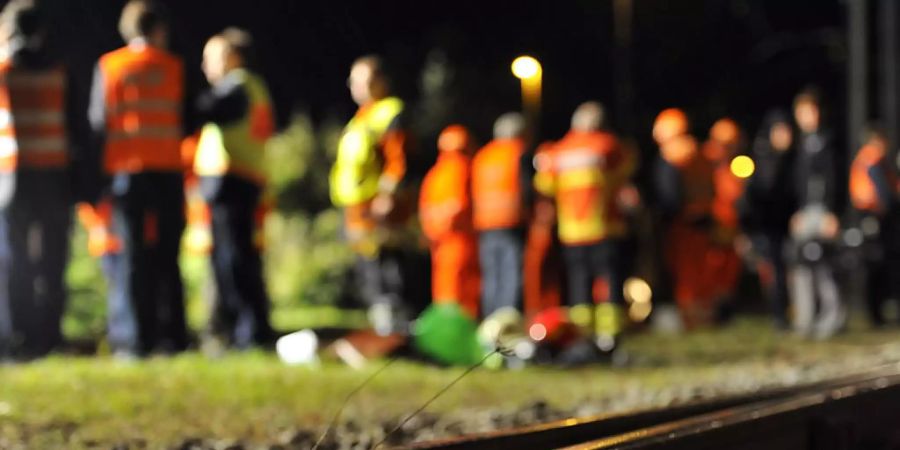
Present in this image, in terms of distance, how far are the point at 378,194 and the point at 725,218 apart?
16.1 feet

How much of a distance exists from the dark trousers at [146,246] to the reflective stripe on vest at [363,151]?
4.47 feet

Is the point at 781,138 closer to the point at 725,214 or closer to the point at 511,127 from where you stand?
the point at 725,214

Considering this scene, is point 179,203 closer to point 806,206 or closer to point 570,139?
point 570,139

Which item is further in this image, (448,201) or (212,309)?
(448,201)

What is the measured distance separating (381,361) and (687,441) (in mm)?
3045

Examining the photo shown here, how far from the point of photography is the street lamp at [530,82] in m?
4.90

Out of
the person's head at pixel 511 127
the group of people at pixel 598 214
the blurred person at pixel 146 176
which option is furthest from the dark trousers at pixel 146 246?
the person's head at pixel 511 127

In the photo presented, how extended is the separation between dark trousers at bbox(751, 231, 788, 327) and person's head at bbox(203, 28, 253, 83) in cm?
575

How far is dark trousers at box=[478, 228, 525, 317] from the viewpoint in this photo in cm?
838

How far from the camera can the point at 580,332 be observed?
7703 millimetres

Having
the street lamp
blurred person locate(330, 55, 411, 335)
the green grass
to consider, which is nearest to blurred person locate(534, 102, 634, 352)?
the street lamp

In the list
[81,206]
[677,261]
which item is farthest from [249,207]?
[677,261]

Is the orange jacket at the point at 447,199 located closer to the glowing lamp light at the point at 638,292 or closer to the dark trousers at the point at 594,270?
the dark trousers at the point at 594,270

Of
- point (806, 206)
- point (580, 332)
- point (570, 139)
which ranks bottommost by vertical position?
point (580, 332)
